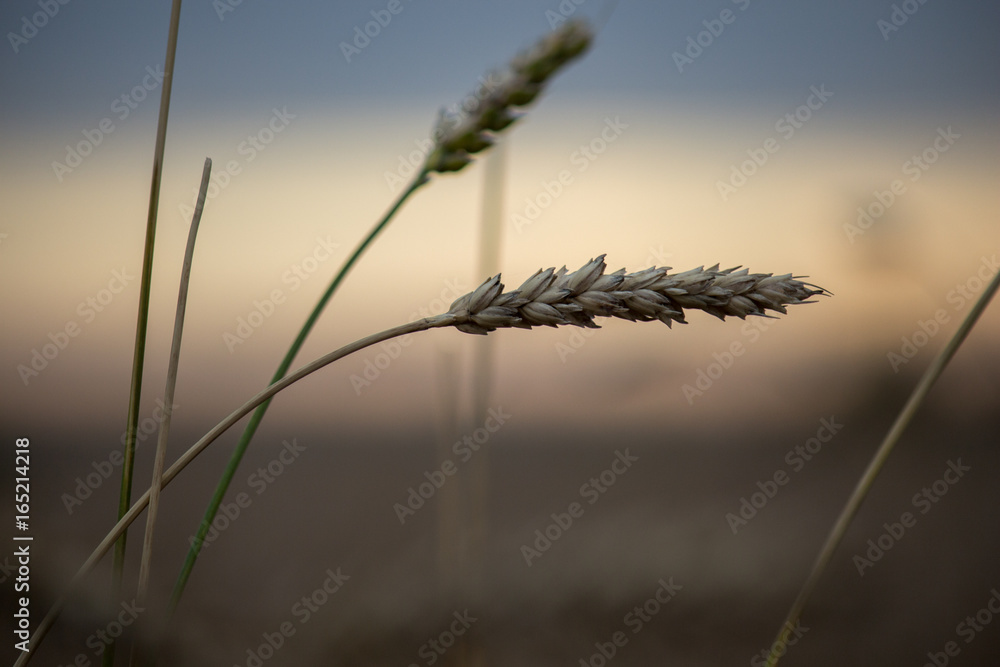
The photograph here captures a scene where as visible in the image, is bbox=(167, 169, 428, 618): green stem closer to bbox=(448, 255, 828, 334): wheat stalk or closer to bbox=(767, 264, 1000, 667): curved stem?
bbox=(448, 255, 828, 334): wheat stalk

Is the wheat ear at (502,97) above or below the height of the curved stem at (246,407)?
above

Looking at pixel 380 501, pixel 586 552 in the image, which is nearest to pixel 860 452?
pixel 586 552

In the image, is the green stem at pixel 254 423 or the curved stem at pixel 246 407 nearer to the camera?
the curved stem at pixel 246 407

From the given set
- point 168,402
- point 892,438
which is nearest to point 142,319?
point 168,402

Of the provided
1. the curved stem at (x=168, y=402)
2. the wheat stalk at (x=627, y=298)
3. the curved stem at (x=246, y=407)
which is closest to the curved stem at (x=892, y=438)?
the wheat stalk at (x=627, y=298)

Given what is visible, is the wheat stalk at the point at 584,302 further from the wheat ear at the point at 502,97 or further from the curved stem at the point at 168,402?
the wheat ear at the point at 502,97

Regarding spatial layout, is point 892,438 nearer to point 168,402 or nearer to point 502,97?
point 502,97
